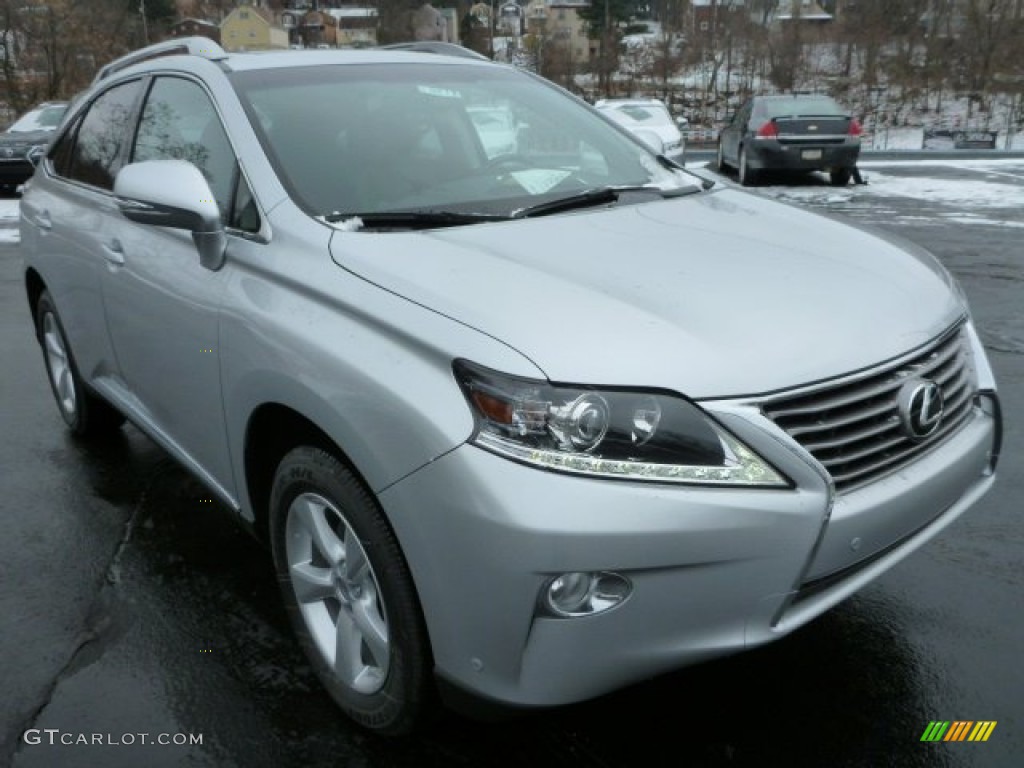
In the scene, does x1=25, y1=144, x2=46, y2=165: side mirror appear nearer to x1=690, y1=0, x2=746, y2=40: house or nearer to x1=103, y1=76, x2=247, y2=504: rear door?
x1=103, y1=76, x2=247, y2=504: rear door

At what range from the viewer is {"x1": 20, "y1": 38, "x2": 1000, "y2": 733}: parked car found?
1.97 metres

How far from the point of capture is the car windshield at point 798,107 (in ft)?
54.9

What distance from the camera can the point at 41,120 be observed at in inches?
706

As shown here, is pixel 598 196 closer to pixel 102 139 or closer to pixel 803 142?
pixel 102 139

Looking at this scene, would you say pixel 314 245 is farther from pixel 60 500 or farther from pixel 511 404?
pixel 60 500

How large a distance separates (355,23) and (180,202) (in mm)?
82892

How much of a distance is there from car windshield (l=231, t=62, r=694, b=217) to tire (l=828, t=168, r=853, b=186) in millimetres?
13706

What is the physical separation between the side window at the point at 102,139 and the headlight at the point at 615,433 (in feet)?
8.12

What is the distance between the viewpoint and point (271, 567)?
11.3 feet

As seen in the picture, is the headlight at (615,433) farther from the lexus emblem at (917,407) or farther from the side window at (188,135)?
the side window at (188,135)

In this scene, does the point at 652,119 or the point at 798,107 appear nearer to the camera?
the point at 798,107

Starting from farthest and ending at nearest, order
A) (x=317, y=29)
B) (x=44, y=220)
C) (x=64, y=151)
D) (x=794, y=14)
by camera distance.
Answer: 1. (x=317, y=29)
2. (x=794, y=14)
3. (x=64, y=151)
4. (x=44, y=220)

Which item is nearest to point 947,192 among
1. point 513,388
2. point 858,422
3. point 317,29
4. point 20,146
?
point 858,422

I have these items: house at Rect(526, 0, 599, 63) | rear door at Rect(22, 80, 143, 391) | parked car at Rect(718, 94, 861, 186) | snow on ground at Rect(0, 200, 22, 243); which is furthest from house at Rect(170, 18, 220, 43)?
rear door at Rect(22, 80, 143, 391)
